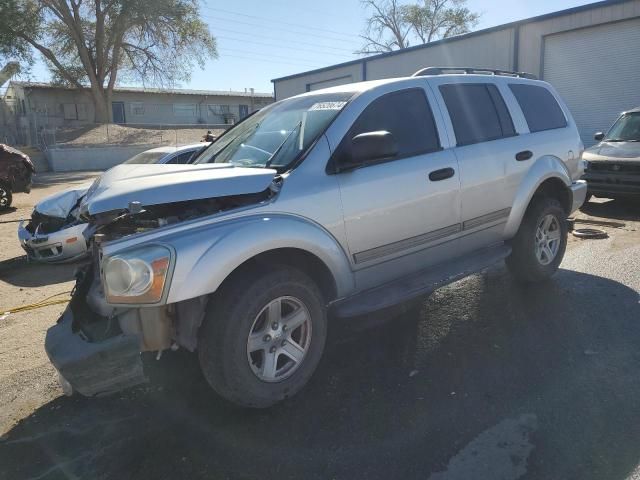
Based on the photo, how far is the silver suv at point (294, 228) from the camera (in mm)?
2805

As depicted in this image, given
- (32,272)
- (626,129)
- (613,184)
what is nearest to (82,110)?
(32,272)

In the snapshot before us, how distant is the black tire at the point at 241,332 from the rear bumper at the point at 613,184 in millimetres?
7973

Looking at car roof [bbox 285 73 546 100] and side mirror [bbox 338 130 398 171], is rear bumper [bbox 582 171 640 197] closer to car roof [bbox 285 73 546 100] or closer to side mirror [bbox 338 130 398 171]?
car roof [bbox 285 73 546 100]

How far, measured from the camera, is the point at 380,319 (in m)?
4.58

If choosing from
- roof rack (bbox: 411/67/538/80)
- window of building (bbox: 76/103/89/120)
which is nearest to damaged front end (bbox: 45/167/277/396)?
roof rack (bbox: 411/67/538/80)

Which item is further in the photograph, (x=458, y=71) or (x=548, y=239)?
(x=548, y=239)

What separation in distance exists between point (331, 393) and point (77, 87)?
39.1 metres

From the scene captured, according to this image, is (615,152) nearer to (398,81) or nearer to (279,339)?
(398,81)

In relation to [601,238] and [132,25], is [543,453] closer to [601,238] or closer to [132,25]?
[601,238]

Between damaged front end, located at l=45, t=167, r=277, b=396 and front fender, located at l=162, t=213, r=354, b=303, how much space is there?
0.25 feet

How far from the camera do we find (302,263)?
135 inches

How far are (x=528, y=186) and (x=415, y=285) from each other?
68.7 inches

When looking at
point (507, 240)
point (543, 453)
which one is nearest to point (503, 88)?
point (507, 240)

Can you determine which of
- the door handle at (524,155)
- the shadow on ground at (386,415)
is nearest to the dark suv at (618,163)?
the door handle at (524,155)
